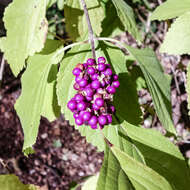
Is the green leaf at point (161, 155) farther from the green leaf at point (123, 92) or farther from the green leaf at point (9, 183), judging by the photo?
the green leaf at point (9, 183)

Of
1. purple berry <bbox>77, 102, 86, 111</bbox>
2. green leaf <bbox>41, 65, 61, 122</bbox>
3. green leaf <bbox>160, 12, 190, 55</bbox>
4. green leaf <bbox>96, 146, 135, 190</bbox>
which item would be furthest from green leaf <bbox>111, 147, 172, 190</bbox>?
green leaf <bbox>41, 65, 61, 122</bbox>

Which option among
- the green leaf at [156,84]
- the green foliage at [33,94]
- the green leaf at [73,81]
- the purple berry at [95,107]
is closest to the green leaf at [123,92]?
the green leaf at [73,81]

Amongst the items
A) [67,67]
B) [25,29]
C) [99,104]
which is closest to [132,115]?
[99,104]

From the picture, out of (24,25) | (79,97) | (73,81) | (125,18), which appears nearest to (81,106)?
(79,97)

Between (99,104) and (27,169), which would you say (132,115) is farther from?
(27,169)

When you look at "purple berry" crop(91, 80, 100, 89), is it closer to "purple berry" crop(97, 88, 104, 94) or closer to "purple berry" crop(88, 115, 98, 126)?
"purple berry" crop(97, 88, 104, 94)

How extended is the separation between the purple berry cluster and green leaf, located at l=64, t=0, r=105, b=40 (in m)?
0.51

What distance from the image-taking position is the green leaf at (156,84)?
1.50 m

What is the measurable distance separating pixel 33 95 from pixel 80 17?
0.73 m

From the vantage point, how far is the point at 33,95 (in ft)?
4.97

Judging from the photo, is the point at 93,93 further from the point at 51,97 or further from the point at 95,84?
the point at 51,97

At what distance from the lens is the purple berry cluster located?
1329 mm

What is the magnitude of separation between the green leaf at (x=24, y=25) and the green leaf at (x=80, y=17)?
0.46 meters

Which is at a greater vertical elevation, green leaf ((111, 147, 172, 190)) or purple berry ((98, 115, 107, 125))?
purple berry ((98, 115, 107, 125))
